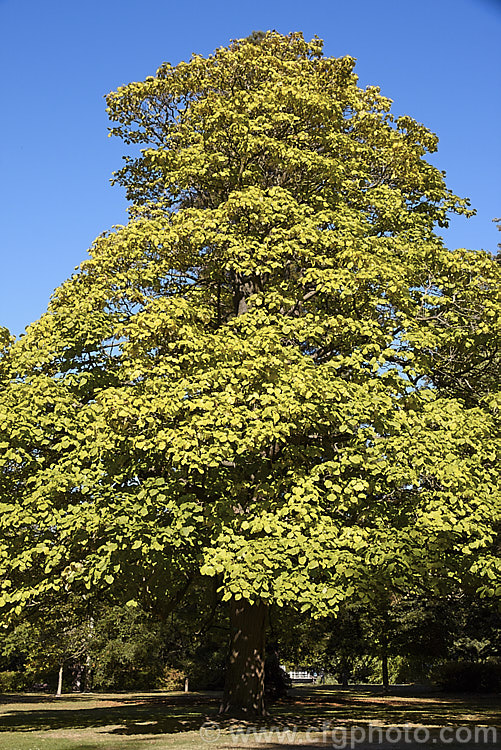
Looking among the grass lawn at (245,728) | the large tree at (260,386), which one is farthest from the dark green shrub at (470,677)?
the large tree at (260,386)

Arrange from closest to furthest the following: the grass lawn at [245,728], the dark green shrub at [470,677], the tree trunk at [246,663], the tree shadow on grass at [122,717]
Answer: the grass lawn at [245,728], the tree trunk at [246,663], the tree shadow on grass at [122,717], the dark green shrub at [470,677]

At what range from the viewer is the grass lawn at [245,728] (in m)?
12.5

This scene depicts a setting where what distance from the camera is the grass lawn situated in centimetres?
1252

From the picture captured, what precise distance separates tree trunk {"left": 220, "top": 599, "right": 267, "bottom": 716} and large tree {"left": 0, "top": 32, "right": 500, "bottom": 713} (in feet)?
0.16

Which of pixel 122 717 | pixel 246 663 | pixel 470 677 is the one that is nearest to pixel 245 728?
pixel 246 663

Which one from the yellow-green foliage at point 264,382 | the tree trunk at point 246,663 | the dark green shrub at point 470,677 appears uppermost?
the yellow-green foliage at point 264,382

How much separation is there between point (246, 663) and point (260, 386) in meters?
7.09

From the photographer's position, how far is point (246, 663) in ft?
50.0

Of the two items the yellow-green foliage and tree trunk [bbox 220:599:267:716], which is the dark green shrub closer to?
tree trunk [bbox 220:599:267:716]

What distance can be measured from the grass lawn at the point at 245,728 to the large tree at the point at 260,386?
66.3 inches

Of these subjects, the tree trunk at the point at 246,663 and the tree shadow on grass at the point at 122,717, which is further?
the tree shadow on grass at the point at 122,717

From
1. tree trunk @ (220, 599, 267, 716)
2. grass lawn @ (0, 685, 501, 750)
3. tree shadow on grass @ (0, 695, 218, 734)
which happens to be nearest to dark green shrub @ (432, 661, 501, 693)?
grass lawn @ (0, 685, 501, 750)

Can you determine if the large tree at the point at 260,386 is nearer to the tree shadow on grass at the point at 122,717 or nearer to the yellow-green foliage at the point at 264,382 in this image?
the yellow-green foliage at the point at 264,382

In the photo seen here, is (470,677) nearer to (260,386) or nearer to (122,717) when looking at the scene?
(122,717)
